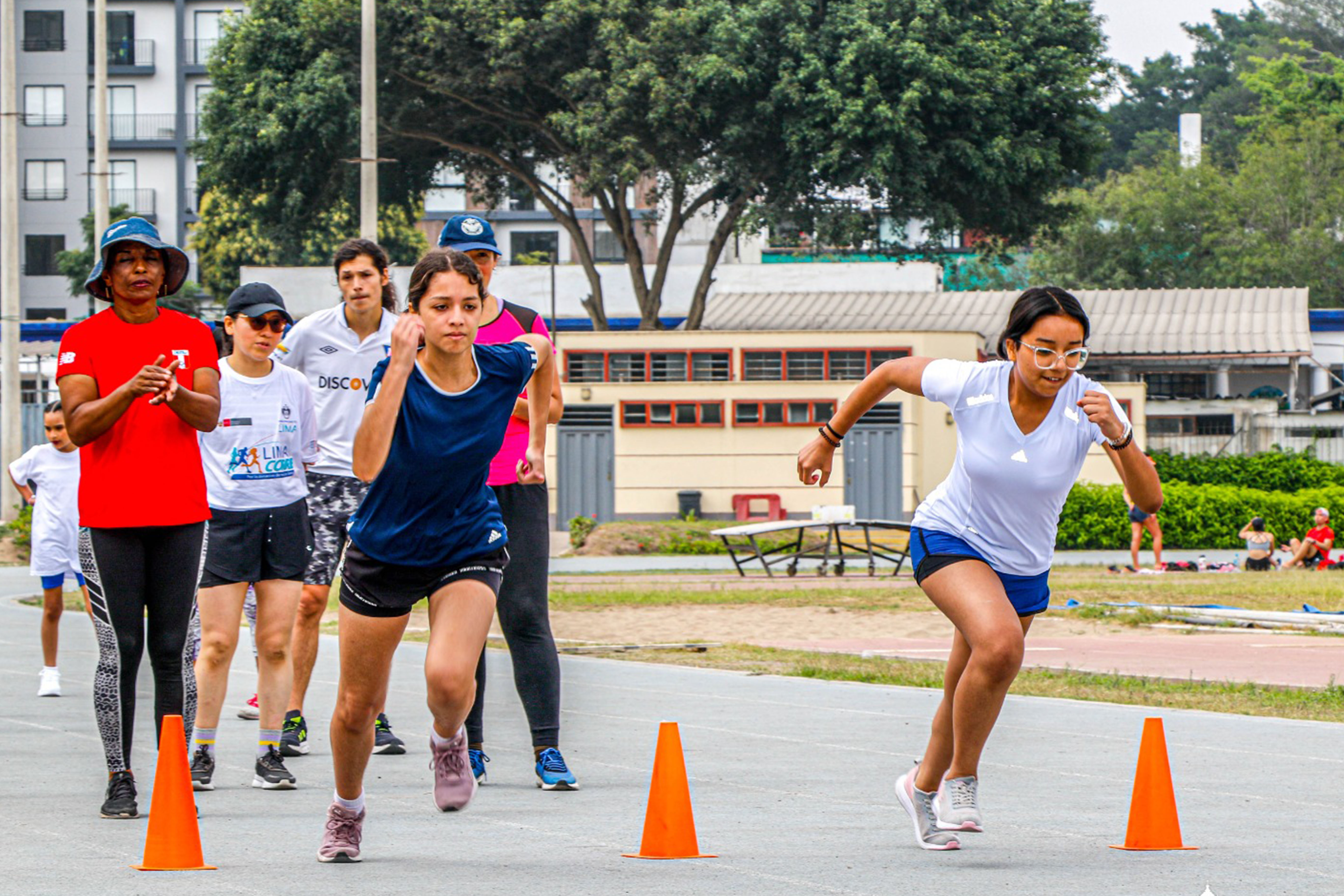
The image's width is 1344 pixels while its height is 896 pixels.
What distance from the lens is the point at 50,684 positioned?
11.6 meters

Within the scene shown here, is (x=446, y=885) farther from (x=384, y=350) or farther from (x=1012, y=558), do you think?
(x=384, y=350)

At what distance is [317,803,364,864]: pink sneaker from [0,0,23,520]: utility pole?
28558 millimetres

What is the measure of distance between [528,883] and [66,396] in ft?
8.24

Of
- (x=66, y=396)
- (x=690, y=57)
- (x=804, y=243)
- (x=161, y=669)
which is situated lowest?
(x=161, y=669)

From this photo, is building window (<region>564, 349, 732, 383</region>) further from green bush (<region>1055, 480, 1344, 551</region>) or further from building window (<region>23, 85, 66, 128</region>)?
building window (<region>23, 85, 66, 128</region>)

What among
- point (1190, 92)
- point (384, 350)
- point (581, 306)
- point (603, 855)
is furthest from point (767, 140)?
point (1190, 92)

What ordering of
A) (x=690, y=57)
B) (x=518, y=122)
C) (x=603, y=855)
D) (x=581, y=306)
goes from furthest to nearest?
(x=581, y=306) < (x=518, y=122) < (x=690, y=57) < (x=603, y=855)

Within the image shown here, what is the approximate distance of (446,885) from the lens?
5434mm

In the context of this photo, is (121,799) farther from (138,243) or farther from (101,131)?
(101,131)

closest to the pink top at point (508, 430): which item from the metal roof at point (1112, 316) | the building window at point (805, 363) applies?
the building window at point (805, 363)

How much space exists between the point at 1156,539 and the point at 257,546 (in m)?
21.9

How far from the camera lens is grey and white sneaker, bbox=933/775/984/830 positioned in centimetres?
614

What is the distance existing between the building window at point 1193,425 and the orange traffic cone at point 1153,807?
38.9 m

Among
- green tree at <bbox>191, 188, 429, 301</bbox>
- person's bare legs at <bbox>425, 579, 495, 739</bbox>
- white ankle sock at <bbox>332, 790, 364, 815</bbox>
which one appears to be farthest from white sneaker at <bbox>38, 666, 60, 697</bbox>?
green tree at <bbox>191, 188, 429, 301</bbox>
